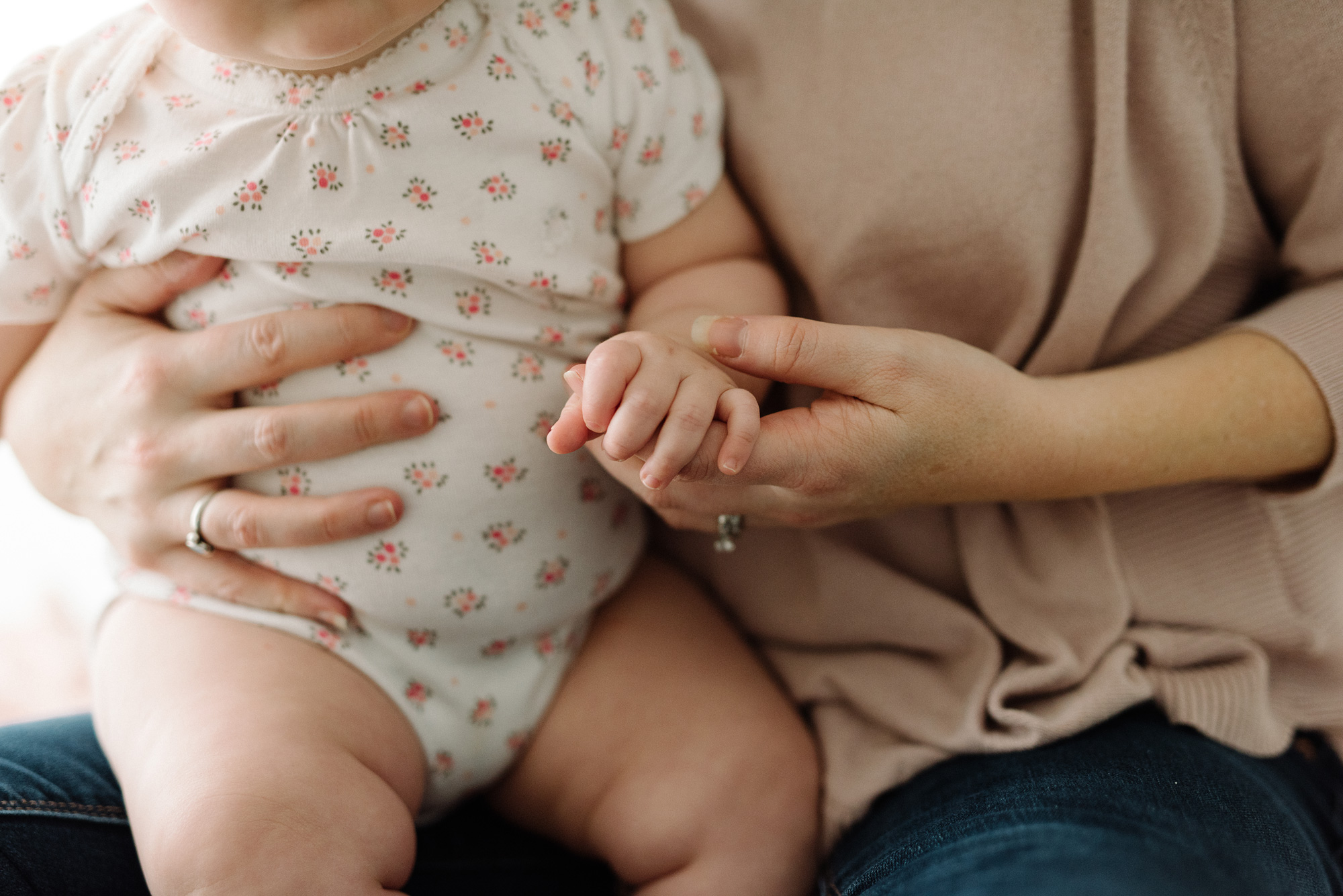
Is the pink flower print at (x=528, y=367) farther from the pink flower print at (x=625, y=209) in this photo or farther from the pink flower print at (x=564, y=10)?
the pink flower print at (x=564, y=10)

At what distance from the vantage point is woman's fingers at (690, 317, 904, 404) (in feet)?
1.96

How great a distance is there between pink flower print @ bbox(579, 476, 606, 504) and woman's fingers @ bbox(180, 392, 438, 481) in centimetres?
16

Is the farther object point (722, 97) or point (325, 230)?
point (722, 97)

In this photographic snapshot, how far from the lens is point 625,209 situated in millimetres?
834

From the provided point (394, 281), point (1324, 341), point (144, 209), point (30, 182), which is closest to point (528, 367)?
point (394, 281)

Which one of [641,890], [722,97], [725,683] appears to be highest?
[722,97]

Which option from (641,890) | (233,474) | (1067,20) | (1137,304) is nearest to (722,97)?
(1067,20)

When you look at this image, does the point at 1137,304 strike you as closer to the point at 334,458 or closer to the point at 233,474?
the point at 334,458

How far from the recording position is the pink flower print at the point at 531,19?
2.51 ft

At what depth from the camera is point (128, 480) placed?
0.76 metres

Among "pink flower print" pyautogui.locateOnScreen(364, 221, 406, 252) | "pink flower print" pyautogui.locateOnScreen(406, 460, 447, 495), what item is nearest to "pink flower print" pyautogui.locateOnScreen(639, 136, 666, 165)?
"pink flower print" pyautogui.locateOnScreen(364, 221, 406, 252)

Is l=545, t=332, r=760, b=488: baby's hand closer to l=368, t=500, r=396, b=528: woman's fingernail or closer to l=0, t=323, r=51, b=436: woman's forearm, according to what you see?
l=368, t=500, r=396, b=528: woman's fingernail

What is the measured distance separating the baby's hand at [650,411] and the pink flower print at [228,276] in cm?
38

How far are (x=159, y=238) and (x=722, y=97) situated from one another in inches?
20.6
